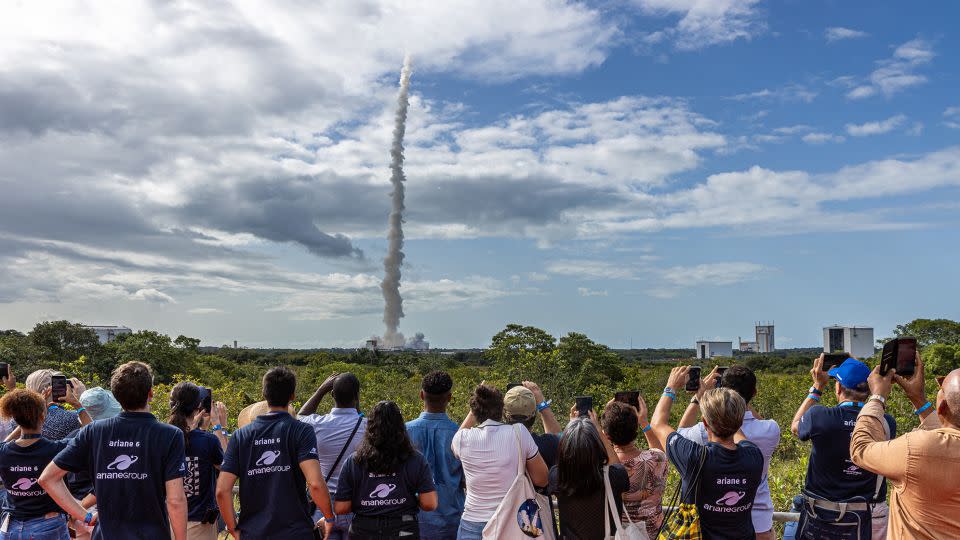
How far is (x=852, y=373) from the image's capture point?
5.00m

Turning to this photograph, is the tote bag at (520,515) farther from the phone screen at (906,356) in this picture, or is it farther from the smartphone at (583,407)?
the phone screen at (906,356)

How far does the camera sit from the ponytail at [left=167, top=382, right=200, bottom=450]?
5.39m

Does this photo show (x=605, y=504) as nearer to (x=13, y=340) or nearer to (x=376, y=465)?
(x=376, y=465)

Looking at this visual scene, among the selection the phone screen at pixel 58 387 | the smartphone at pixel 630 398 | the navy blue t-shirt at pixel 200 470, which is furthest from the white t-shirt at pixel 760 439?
the phone screen at pixel 58 387

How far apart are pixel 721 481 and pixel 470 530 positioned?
1.75 metres

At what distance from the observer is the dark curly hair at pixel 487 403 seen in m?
5.14

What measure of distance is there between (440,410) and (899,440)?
3.20m

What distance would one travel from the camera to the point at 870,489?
206 inches

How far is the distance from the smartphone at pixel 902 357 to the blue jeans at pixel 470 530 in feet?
9.08

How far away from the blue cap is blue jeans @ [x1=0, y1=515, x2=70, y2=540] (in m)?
5.98

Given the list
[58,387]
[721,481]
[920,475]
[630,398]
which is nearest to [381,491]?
[630,398]

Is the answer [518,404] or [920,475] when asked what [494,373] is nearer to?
[518,404]

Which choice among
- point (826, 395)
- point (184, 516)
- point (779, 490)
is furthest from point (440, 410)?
point (826, 395)

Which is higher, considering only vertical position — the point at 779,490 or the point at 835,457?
the point at 835,457
